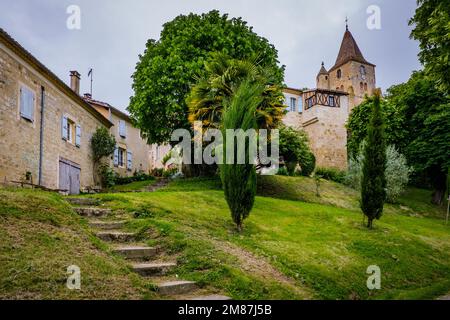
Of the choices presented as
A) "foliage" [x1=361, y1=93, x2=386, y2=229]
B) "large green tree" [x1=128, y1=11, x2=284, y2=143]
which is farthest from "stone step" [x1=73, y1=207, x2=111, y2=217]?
"large green tree" [x1=128, y1=11, x2=284, y2=143]

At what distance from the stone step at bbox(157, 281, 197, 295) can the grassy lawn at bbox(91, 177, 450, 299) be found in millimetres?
313

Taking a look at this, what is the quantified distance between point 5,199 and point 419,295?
27.9ft

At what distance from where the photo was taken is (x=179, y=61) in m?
22.6

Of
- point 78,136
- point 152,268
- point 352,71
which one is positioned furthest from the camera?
point 352,71

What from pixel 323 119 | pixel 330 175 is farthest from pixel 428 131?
pixel 323 119

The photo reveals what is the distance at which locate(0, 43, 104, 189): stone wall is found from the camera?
15.9 meters

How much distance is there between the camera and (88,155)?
25.8 meters

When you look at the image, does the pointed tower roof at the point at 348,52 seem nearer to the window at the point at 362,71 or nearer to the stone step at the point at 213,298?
the window at the point at 362,71

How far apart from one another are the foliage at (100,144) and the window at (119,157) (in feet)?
20.9

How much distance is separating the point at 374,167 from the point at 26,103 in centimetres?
1432

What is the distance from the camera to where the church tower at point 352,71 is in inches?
2479

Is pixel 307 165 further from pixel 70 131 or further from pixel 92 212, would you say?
pixel 92 212
